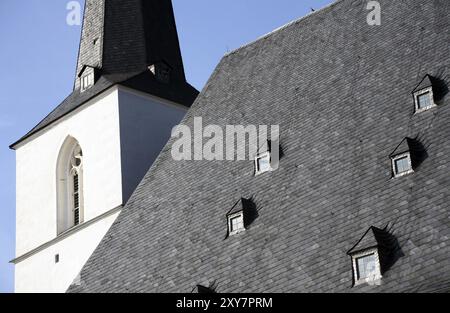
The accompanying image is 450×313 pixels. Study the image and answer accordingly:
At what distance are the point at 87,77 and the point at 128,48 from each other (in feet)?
4.71

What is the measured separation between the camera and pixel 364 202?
2172 centimetres

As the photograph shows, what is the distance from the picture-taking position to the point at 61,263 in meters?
31.3

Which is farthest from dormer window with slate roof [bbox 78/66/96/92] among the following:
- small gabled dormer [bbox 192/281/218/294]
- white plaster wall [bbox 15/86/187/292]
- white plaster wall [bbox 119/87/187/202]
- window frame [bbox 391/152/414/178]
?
window frame [bbox 391/152/414/178]

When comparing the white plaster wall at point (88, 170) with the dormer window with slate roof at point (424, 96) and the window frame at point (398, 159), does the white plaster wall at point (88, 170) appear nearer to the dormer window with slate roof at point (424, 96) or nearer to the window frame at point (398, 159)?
the dormer window with slate roof at point (424, 96)

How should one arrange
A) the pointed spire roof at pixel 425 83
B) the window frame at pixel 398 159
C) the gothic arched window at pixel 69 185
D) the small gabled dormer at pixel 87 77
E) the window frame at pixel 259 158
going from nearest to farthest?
the window frame at pixel 398 159 < the pointed spire roof at pixel 425 83 < the window frame at pixel 259 158 < the gothic arched window at pixel 69 185 < the small gabled dormer at pixel 87 77

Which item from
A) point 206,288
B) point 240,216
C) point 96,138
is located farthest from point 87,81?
point 206,288

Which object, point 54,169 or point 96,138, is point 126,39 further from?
point 54,169

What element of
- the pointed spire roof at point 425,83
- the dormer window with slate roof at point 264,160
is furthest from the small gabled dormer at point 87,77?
the pointed spire roof at point 425,83

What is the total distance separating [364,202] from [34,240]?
1350 cm

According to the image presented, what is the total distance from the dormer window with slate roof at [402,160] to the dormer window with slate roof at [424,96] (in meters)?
1.05

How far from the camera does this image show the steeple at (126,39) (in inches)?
1350
